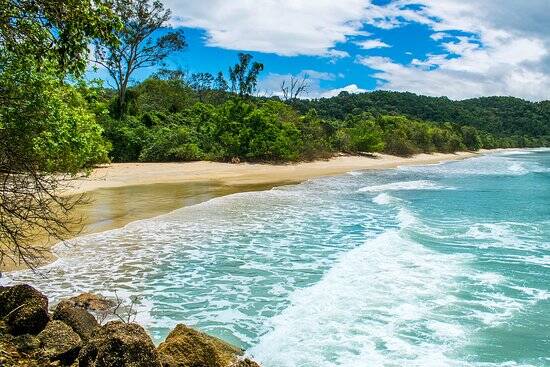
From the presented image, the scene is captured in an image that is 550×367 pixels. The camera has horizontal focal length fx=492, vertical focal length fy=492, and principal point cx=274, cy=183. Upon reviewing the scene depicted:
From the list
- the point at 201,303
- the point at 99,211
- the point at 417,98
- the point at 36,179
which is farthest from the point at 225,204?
the point at 417,98

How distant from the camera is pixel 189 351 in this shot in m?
6.60

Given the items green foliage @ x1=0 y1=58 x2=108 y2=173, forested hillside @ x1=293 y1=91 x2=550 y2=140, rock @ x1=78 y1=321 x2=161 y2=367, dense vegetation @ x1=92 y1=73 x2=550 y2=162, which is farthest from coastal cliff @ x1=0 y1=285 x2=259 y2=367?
forested hillside @ x1=293 y1=91 x2=550 y2=140

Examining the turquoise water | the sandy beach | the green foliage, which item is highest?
the green foliage

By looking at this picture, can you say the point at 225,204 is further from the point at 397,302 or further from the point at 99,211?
the point at 397,302

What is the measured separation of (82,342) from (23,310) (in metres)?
1.17

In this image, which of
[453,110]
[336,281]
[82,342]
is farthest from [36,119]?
[453,110]

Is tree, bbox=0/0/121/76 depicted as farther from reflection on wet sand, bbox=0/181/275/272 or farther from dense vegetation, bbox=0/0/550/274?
reflection on wet sand, bbox=0/181/275/272

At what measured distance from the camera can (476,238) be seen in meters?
16.9

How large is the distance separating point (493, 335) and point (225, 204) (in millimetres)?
15311

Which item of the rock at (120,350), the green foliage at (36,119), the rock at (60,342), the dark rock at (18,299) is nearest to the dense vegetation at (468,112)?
the green foliage at (36,119)

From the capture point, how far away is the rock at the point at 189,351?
6492 millimetres

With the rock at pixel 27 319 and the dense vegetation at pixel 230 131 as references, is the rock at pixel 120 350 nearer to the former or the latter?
the rock at pixel 27 319

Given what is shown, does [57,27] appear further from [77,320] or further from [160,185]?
[160,185]

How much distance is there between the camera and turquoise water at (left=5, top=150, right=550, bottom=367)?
337 inches
